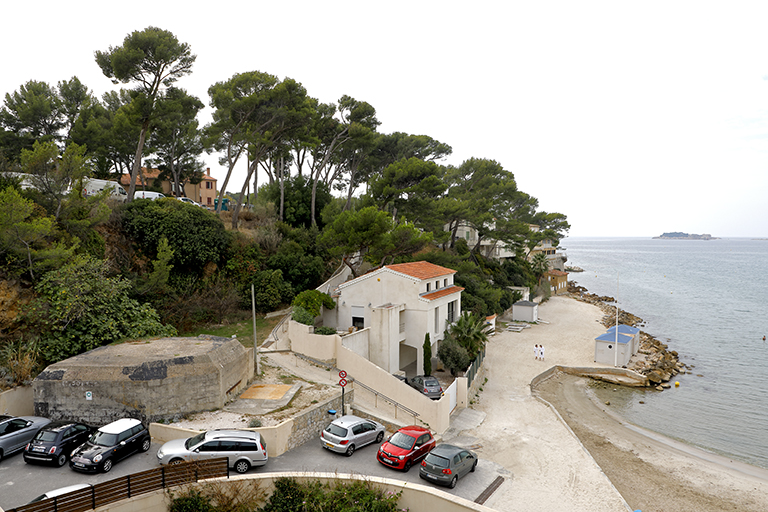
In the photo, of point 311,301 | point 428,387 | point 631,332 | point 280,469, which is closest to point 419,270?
point 311,301

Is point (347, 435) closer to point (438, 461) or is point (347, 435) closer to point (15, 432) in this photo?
point (438, 461)

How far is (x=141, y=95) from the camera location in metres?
30.8

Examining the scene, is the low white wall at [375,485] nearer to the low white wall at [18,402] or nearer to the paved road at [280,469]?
the paved road at [280,469]

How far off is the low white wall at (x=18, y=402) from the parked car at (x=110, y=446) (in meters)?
5.04

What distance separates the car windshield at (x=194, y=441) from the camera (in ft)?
45.2

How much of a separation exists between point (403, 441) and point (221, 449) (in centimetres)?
666

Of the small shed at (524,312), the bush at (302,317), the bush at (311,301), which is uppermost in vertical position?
the bush at (311,301)

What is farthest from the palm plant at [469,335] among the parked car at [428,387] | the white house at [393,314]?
the parked car at [428,387]

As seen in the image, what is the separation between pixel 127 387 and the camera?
53.8 ft

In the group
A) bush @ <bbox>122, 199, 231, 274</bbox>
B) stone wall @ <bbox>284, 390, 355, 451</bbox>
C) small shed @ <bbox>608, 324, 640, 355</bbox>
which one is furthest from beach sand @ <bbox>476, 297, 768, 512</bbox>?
bush @ <bbox>122, 199, 231, 274</bbox>

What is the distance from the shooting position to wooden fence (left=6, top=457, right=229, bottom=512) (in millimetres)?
10219

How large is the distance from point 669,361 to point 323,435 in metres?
34.0

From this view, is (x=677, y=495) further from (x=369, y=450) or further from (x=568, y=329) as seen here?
(x=568, y=329)

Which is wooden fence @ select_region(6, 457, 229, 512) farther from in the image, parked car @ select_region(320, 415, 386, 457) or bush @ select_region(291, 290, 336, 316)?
bush @ select_region(291, 290, 336, 316)
